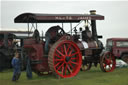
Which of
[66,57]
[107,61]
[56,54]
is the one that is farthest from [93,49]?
[56,54]

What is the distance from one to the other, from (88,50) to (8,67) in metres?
5.93

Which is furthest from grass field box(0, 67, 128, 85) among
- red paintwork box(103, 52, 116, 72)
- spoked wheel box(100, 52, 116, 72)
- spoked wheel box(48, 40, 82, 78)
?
red paintwork box(103, 52, 116, 72)

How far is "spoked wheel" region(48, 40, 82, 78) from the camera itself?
327 inches

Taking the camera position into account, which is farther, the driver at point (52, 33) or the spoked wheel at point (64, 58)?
the driver at point (52, 33)

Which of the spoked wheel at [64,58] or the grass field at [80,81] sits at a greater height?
the spoked wheel at [64,58]

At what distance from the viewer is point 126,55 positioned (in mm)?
15180

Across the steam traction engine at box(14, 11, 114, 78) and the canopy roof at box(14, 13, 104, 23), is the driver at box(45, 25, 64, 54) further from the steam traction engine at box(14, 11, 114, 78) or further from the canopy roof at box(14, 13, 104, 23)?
the canopy roof at box(14, 13, 104, 23)

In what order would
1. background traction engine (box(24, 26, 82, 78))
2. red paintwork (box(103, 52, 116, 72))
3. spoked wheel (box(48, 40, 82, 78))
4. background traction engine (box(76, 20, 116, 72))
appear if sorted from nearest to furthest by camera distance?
spoked wheel (box(48, 40, 82, 78))
background traction engine (box(24, 26, 82, 78))
background traction engine (box(76, 20, 116, 72))
red paintwork (box(103, 52, 116, 72))

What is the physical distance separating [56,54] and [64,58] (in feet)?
1.15

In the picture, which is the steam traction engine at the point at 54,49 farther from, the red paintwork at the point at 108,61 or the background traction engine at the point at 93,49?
the red paintwork at the point at 108,61

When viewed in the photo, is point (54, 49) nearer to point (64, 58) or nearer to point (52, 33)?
point (64, 58)

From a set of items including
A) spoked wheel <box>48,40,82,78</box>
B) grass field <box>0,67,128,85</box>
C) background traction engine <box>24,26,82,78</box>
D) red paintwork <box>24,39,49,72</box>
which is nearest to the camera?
grass field <box>0,67,128,85</box>

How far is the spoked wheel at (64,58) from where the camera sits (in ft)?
27.2

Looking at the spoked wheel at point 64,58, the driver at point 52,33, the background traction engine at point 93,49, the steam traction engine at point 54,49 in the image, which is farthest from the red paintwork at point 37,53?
the background traction engine at point 93,49
